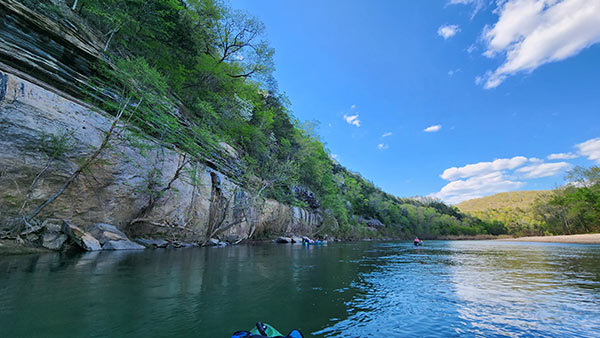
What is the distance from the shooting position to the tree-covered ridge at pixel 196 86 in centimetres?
1247

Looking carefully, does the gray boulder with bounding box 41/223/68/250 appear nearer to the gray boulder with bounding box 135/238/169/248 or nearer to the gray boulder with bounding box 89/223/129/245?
the gray boulder with bounding box 89/223/129/245

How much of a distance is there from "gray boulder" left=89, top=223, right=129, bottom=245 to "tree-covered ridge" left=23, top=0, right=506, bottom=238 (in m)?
5.04

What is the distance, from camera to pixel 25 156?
8.36 m

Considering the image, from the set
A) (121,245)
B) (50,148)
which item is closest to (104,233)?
(121,245)

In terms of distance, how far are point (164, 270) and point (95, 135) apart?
7.72 meters

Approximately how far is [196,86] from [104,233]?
15644 millimetres

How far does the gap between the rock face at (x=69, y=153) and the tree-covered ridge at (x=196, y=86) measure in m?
1.09

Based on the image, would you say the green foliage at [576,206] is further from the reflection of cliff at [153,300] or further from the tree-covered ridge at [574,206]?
the reflection of cliff at [153,300]

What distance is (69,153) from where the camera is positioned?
377 inches

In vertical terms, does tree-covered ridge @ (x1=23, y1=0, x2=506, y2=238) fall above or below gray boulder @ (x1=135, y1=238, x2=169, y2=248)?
above

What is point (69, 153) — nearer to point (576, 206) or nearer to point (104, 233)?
point (104, 233)

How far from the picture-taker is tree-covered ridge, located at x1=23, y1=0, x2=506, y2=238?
40.9ft

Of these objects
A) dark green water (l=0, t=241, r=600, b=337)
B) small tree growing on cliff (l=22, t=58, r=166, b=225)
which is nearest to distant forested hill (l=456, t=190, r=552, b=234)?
dark green water (l=0, t=241, r=600, b=337)

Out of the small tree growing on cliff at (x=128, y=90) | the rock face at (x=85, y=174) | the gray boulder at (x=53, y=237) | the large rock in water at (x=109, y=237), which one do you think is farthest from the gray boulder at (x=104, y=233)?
the small tree growing on cliff at (x=128, y=90)
